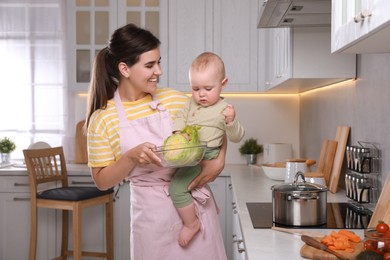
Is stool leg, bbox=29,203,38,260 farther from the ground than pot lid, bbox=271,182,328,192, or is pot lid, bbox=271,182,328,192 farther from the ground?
pot lid, bbox=271,182,328,192

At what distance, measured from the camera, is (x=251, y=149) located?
15.5 ft

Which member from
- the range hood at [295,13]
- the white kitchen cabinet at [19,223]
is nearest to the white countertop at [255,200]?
the white kitchen cabinet at [19,223]

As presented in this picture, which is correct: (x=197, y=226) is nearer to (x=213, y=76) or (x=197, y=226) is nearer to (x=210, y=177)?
(x=210, y=177)

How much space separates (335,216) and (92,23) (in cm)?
291

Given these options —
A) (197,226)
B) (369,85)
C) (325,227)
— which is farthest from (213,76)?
(369,85)

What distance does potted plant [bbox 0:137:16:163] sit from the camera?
4.65 m

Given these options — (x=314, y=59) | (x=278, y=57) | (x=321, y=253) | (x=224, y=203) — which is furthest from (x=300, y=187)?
(x=224, y=203)

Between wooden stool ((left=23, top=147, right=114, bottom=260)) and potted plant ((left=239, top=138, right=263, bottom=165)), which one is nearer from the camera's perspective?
wooden stool ((left=23, top=147, right=114, bottom=260))

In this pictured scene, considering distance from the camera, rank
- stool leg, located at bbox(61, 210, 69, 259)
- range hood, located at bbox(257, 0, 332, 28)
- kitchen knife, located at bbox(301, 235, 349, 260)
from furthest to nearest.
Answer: stool leg, located at bbox(61, 210, 69, 259) < range hood, located at bbox(257, 0, 332, 28) < kitchen knife, located at bbox(301, 235, 349, 260)

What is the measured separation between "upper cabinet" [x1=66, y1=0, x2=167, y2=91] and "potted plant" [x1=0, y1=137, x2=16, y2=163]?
68 cm

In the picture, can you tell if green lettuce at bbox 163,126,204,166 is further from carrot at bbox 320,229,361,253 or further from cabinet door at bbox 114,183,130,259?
cabinet door at bbox 114,183,130,259

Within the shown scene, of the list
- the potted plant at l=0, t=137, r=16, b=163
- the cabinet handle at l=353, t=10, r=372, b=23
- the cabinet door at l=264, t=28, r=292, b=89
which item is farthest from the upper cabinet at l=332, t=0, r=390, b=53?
the potted plant at l=0, t=137, r=16, b=163

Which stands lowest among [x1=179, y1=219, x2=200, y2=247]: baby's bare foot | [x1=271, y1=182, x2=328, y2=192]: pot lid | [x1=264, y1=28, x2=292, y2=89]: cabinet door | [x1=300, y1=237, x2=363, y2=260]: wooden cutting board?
[x1=179, y1=219, x2=200, y2=247]: baby's bare foot

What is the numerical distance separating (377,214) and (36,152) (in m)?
2.83
